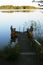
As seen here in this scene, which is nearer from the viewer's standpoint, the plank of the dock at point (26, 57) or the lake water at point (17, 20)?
the plank of the dock at point (26, 57)

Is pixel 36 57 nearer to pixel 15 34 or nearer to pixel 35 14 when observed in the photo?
pixel 15 34

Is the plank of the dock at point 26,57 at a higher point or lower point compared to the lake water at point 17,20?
lower

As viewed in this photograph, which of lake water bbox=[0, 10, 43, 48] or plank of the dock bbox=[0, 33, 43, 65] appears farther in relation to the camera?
lake water bbox=[0, 10, 43, 48]

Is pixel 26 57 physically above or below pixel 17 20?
below

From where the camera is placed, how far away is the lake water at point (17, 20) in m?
5.25

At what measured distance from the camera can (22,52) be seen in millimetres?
4043

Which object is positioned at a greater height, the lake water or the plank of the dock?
the lake water

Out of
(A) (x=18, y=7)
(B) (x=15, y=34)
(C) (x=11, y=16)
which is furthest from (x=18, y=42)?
(C) (x=11, y=16)

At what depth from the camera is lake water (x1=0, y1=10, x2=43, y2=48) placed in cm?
525

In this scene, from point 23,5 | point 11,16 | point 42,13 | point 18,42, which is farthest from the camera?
point 11,16

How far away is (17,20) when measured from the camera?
597 centimetres

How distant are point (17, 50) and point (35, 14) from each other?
218 centimetres

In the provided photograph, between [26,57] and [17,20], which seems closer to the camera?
[26,57]

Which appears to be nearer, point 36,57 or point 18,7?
point 36,57
